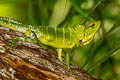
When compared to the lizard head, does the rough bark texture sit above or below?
below

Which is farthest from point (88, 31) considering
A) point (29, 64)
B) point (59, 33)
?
point (29, 64)

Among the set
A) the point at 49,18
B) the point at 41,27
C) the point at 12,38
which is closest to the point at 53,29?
the point at 41,27

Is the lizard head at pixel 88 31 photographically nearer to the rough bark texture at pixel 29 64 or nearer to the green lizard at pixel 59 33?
the green lizard at pixel 59 33

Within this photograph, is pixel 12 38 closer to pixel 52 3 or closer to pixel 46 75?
pixel 46 75

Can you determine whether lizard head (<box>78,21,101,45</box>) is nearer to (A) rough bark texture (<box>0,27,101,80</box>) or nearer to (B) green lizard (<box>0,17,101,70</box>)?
(B) green lizard (<box>0,17,101,70</box>)

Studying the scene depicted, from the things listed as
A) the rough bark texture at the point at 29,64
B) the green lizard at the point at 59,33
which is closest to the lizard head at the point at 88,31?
the green lizard at the point at 59,33

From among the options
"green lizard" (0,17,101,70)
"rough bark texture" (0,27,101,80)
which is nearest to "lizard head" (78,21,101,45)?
"green lizard" (0,17,101,70)

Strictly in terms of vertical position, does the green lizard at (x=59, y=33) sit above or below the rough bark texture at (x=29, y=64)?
above
